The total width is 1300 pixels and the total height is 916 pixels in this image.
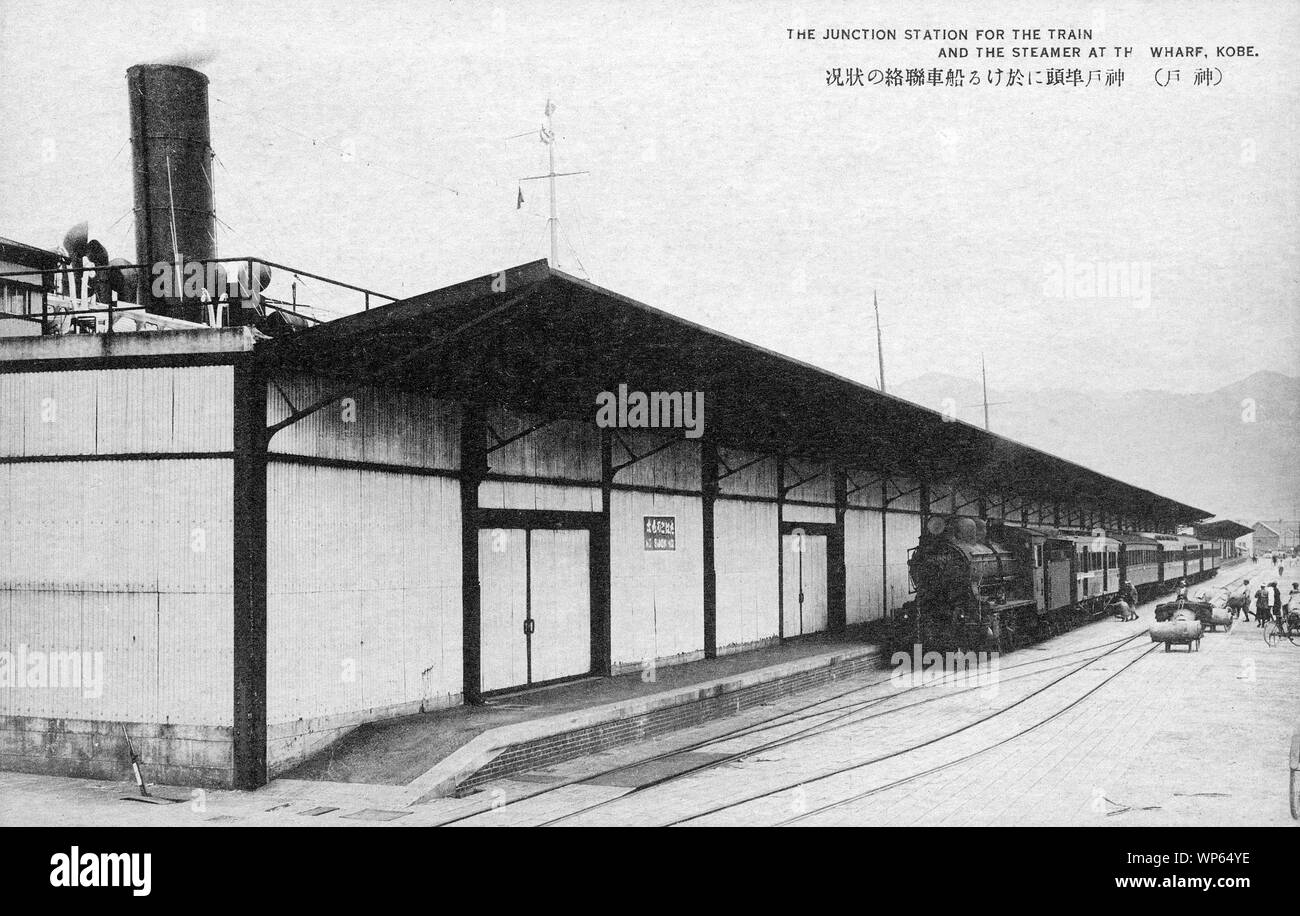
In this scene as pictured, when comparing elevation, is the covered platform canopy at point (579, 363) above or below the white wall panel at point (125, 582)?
above

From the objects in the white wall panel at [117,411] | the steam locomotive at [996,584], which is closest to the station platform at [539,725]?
the white wall panel at [117,411]

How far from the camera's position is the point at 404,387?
13648 millimetres

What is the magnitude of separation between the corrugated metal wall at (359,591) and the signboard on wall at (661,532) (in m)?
5.39

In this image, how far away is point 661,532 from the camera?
19.8 meters

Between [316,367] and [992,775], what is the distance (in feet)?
28.1

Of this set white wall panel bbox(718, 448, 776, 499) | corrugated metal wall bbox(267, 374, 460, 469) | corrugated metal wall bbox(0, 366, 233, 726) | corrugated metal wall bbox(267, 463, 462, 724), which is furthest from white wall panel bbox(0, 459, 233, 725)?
white wall panel bbox(718, 448, 776, 499)

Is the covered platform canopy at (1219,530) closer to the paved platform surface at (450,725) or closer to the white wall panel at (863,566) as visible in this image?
the white wall panel at (863,566)

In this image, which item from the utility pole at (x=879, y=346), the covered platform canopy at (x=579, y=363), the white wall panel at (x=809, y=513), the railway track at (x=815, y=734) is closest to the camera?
the railway track at (x=815, y=734)

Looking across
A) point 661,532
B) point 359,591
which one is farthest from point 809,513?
point 359,591

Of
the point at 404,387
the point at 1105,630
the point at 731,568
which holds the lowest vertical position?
the point at 1105,630

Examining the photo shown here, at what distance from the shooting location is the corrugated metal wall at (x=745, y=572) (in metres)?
21.9

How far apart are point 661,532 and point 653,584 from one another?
986 mm
